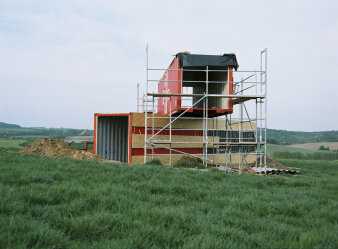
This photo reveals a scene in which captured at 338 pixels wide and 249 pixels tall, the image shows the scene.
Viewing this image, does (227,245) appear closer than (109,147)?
Yes

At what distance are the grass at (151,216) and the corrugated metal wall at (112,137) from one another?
11.4 meters

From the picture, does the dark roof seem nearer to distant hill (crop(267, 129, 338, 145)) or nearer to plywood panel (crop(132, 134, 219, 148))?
plywood panel (crop(132, 134, 219, 148))

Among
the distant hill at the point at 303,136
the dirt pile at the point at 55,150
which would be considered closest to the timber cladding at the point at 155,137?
the dirt pile at the point at 55,150

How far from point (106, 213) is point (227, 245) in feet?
5.54

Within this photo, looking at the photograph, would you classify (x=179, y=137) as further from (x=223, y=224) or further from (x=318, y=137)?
(x=318, y=137)

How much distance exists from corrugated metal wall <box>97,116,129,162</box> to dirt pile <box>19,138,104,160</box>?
6.83 feet

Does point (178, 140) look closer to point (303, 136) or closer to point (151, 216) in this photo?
point (151, 216)

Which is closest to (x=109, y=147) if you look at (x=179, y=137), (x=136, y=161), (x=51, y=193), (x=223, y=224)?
(x=136, y=161)

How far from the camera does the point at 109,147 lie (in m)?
18.4

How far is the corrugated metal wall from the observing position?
17.9m

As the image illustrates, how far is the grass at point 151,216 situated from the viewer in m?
3.38

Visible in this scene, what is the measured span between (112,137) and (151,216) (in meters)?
14.7

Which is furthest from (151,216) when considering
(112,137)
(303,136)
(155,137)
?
(303,136)

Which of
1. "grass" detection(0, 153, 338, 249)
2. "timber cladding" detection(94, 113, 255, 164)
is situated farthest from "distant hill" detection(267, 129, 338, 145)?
"grass" detection(0, 153, 338, 249)
